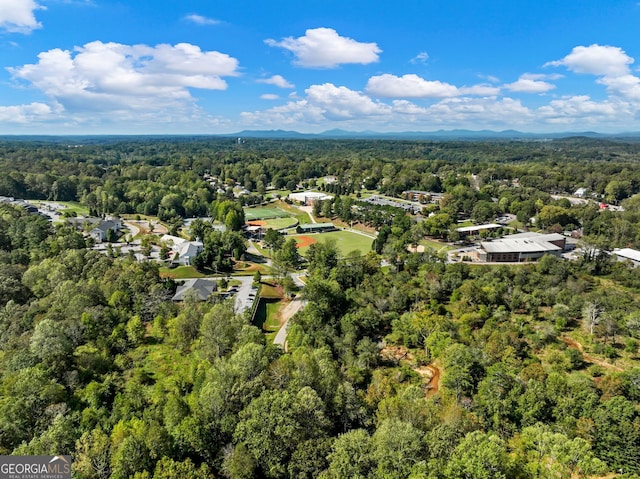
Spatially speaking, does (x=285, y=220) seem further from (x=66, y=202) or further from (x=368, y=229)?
(x=66, y=202)

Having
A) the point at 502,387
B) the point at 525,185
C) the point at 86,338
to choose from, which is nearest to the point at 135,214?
the point at 86,338

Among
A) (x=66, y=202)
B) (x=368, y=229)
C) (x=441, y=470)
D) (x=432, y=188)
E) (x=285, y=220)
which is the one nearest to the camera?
(x=441, y=470)

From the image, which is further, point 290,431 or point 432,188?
point 432,188

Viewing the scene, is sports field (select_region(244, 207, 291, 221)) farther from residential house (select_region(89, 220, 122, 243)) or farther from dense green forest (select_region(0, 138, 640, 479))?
dense green forest (select_region(0, 138, 640, 479))

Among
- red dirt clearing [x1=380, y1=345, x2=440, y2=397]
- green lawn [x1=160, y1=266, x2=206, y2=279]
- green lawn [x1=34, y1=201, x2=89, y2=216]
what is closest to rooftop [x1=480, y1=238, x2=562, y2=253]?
red dirt clearing [x1=380, y1=345, x2=440, y2=397]

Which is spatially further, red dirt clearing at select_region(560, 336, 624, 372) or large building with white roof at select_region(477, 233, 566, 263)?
large building with white roof at select_region(477, 233, 566, 263)

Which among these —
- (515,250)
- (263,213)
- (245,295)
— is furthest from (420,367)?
(263,213)

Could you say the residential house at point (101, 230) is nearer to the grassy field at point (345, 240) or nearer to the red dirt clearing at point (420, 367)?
the grassy field at point (345, 240)

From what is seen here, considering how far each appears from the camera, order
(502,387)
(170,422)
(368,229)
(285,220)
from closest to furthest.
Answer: (170,422), (502,387), (368,229), (285,220)
